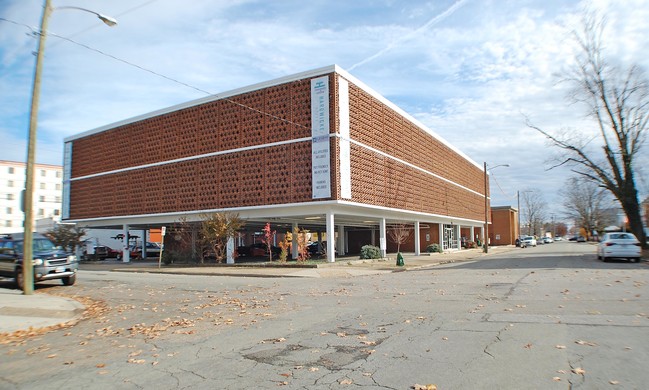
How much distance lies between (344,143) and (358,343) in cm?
2351

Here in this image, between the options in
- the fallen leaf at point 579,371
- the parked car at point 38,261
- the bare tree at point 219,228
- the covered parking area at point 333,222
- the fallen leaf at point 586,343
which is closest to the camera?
the fallen leaf at point 579,371

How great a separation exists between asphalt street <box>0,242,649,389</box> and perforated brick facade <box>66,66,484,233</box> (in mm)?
18140

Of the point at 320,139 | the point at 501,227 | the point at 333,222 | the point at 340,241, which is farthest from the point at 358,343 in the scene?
the point at 501,227

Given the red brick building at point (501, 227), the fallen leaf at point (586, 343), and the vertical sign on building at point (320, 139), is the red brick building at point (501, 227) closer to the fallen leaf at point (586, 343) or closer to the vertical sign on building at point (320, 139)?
the vertical sign on building at point (320, 139)

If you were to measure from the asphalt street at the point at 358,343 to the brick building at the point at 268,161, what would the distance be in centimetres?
1796

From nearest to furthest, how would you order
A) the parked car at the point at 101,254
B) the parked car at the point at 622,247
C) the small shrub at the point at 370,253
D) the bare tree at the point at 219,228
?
the parked car at the point at 622,247 → the bare tree at the point at 219,228 → the small shrub at the point at 370,253 → the parked car at the point at 101,254

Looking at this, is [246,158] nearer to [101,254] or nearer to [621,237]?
[621,237]

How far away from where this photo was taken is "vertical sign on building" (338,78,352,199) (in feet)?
97.8

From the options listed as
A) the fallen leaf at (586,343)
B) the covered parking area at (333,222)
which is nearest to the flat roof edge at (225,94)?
the covered parking area at (333,222)

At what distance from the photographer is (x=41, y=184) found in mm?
85250

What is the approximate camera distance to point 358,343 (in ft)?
24.4

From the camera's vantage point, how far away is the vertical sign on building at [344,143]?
97.8 ft

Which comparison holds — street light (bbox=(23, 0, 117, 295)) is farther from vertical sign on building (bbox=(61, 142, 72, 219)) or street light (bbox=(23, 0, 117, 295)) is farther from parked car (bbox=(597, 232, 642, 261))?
vertical sign on building (bbox=(61, 142, 72, 219))

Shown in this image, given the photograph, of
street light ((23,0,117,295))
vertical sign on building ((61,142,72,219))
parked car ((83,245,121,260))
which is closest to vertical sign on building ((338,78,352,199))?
street light ((23,0,117,295))
